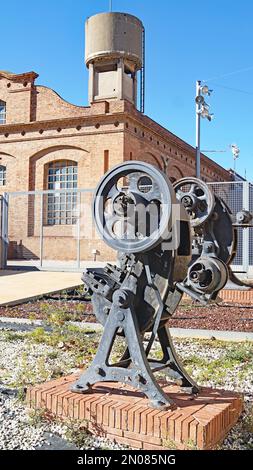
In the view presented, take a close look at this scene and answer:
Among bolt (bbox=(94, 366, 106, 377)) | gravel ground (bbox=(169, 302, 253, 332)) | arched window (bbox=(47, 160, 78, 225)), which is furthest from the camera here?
arched window (bbox=(47, 160, 78, 225))

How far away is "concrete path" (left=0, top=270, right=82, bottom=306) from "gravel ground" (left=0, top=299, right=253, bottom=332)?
0.51 m

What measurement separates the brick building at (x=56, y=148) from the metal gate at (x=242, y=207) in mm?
7294

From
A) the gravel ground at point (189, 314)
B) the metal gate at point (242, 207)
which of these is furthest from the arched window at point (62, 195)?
the gravel ground at point (189, 314)

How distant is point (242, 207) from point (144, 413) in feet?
35.6

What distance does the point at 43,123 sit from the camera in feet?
75.5

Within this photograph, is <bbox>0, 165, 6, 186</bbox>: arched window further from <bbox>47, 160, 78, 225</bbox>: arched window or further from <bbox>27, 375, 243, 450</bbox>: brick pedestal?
<bbox>27, 375, 243, 450</bbox>: brick pedestal

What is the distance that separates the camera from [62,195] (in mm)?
21953

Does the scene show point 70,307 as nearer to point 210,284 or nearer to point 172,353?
point 210,284

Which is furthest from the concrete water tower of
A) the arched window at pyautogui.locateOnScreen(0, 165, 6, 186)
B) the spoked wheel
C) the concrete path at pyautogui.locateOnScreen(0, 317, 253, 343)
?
the spoked wheel

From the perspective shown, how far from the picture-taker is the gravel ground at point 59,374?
10.4 feet

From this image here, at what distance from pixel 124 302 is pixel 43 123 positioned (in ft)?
68.2

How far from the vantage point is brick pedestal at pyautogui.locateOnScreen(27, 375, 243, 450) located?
2.95 meters

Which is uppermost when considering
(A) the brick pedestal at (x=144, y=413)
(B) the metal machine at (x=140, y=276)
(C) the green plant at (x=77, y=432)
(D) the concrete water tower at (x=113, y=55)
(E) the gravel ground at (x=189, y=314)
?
(D) the concrete water tower at (x=113, y=55)

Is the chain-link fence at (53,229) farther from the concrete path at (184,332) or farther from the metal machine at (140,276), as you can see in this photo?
the metal machine at (140,276)
